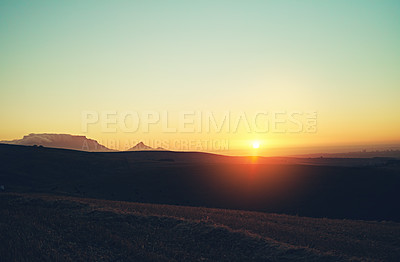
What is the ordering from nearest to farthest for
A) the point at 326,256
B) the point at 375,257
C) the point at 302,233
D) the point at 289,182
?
1. the point at 326,256
2. the point at 375,257
3. the point at 302,233
4. the point at 289,182

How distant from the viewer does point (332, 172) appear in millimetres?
64438

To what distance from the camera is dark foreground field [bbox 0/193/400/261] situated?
48.0 ft

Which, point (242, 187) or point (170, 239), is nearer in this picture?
point (170, 239)

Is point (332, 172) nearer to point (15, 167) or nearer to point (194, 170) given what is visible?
point (194, 170)

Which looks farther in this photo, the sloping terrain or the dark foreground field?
the sloping terrain

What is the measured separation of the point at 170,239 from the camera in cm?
1738

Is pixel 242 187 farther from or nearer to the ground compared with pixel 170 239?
nearer to the ground

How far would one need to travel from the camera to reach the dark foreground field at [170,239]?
48.0 feet

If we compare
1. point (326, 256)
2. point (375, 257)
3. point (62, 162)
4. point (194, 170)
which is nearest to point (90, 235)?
point (326, 256)

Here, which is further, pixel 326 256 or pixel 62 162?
pixel 62 162

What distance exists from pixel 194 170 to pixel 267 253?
185 ft

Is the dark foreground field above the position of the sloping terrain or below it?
above

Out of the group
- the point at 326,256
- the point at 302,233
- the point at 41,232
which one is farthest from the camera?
the point at 302,233

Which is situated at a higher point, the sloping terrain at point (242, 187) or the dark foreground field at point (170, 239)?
the dark foreground field at point (170, 239)
